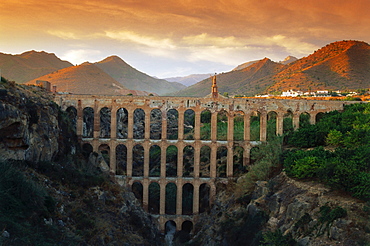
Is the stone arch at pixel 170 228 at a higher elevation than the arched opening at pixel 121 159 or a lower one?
lower

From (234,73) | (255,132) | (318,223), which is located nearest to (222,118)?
(255,132)

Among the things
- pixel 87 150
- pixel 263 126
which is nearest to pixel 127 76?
pixel 87 150

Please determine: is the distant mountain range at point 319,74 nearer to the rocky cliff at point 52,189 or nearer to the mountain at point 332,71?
the mountain at point 332,71

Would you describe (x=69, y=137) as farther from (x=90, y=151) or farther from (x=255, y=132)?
(x=255, y=132)

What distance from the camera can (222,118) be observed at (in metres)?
49.6

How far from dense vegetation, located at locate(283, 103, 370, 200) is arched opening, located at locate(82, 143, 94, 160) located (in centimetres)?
1746

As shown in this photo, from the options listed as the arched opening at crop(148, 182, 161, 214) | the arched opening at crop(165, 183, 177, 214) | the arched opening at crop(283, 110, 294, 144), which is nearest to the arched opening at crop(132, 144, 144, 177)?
the arched opening at crop(148, 182, 161, 214)

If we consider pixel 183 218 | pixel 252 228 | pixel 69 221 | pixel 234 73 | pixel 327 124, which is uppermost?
pixel 234 73

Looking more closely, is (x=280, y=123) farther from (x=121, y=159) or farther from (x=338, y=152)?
(x=121, y=159)

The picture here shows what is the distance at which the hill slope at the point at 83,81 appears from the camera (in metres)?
70.4

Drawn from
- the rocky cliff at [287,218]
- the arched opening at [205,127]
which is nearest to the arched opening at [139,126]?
the arched opening at [205,127]

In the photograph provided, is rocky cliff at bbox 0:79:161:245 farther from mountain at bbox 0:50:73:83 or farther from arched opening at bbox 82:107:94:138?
mountain at bbox 0:50:73:83

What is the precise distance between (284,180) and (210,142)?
8.85 meters

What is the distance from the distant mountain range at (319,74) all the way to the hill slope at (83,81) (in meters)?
28.1
